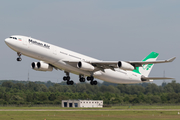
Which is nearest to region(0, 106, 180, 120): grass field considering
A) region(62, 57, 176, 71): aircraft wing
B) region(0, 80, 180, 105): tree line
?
region(62, 57, 176, 71): aircraft wing

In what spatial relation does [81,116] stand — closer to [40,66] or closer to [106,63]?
[106,63]

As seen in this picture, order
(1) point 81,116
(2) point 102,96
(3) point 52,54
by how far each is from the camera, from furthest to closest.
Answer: (2) point 102,96 → (1) point 81,116 → (3) point 52,54

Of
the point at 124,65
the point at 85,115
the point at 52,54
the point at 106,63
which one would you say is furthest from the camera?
the point at 85,115

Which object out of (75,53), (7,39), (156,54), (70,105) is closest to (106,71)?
(75,53)

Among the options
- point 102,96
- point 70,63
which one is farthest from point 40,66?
point 102,96

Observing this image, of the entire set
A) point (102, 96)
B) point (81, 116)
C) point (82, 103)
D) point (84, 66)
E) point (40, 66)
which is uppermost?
point (40, 66)

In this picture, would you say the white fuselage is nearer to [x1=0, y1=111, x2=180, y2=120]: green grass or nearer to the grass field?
[x1=0, y1=111, x2=180, y2=120]: green grass

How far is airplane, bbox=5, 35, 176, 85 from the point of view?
46562 millimetres

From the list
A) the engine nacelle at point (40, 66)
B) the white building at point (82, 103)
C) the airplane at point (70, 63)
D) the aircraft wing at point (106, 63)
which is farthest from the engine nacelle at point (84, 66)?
the white building at point (82, 103)

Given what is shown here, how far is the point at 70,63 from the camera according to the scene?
2004 inches

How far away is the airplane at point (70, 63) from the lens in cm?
4656

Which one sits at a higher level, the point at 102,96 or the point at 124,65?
the point at 124,65

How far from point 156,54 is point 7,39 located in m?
33.6

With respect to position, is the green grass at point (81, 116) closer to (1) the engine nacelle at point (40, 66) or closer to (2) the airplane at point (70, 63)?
(2) the airplane at point (70, 63)
